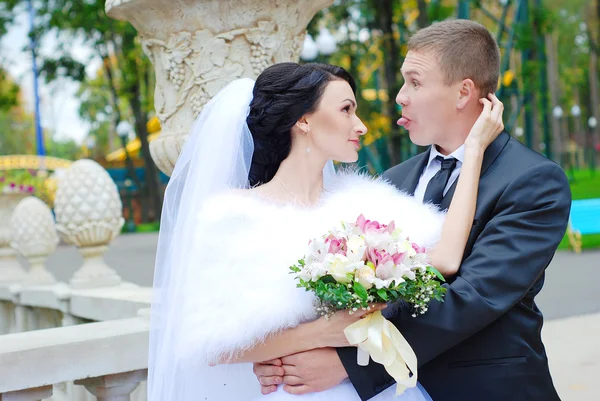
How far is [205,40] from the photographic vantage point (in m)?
4.26

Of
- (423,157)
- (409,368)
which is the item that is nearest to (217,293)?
(409,368)

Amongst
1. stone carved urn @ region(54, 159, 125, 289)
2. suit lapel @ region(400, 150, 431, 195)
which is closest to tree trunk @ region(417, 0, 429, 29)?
stone carved urn @ region(54, 159, 125, 289)

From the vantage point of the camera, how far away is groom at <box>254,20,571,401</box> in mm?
2400

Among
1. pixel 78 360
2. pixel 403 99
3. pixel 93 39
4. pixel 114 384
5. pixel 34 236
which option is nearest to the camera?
pixel 403 99

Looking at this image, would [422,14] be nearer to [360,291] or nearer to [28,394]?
[28,394]

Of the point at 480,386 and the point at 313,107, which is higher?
the point at 313,107

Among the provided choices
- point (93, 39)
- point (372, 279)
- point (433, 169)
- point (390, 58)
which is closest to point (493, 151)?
point (433, 169)

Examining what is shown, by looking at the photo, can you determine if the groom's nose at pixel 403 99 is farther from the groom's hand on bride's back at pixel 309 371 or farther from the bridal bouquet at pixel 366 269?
the groom's hand on bride's back at pixel 309 371

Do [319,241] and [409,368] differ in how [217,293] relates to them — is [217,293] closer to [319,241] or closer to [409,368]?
[319,241]

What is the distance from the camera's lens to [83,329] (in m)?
3.45

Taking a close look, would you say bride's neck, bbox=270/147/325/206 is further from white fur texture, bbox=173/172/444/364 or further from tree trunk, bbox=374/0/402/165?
tree trunk, bbox=374/0/402/165

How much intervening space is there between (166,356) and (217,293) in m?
0.48

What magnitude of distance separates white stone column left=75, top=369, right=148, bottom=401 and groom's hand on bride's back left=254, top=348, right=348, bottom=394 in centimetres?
116

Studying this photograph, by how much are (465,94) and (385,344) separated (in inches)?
37.4
